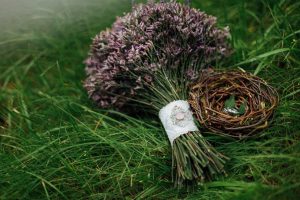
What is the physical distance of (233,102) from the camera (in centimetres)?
272

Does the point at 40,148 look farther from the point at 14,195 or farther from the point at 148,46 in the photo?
the point at 148,46

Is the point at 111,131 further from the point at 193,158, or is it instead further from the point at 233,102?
the point at 233,102

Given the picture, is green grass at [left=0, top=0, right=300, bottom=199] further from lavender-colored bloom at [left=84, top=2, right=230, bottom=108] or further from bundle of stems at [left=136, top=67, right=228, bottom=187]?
lavender-colored bloom at [left=84, top=2, right=230, bottom=108]

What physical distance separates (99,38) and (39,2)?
1.15 m

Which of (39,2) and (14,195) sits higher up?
(39,2)

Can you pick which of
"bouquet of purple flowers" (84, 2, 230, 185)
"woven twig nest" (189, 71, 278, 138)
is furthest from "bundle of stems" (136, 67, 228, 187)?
"woven twig nest" (189, 71, 278, 138)

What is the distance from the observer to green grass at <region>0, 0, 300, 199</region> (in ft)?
8.04

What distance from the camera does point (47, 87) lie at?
3.46m

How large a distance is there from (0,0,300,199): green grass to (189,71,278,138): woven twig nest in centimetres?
7

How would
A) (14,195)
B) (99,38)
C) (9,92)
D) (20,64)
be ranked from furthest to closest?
(20,64) < (9,92) < (99,38) < (14,195)

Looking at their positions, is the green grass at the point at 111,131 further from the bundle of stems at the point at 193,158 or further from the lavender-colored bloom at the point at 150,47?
the lavender-colored bloom at the point at 150,47

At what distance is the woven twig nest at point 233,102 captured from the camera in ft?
8.43

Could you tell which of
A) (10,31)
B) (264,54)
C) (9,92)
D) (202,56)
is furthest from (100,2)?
(264,54)

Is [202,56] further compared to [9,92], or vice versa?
[9,92]
